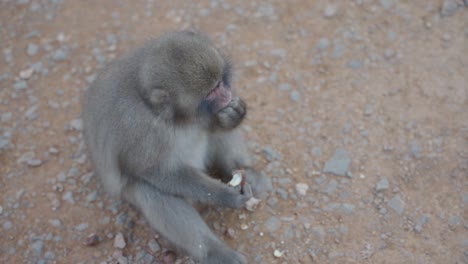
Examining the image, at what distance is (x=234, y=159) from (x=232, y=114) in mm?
672

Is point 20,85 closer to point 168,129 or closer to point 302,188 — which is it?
point 168,129

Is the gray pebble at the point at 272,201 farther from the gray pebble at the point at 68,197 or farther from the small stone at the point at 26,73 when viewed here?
the small stone at the point at 26,73

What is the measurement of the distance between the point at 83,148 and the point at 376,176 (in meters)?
2.79

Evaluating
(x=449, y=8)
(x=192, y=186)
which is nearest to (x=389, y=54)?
(x=449, y=8)

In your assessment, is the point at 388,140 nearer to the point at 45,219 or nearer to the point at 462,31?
the point at 462,31

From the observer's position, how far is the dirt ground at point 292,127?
15.6ft

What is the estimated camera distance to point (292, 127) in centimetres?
543

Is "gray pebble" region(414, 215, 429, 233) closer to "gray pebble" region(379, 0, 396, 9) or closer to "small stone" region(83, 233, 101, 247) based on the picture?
"gray pebble" region(379, 0, 396, 9)

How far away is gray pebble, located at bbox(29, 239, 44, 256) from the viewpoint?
16.1 ft

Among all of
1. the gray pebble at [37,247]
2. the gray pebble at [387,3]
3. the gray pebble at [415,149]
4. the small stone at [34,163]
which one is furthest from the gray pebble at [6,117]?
the gray pebble at [387,3]

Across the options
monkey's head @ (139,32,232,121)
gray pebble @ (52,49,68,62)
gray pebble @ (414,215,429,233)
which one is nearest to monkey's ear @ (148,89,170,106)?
monkey's head @ (139,32,232,121)

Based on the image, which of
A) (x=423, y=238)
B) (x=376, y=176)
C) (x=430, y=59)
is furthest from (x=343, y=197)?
(x=430, y=59)

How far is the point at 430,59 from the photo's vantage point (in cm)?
567

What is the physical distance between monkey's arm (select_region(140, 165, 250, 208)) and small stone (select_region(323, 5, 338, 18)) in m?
A: 2.53
